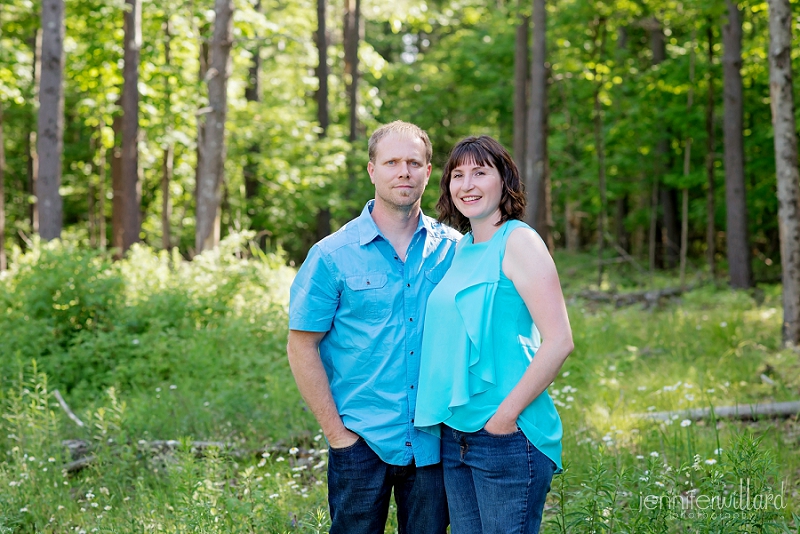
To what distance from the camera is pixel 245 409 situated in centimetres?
629

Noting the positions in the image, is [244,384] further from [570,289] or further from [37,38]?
[37,38]

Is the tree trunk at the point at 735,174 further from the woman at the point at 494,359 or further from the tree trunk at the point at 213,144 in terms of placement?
the woman at the point at 494,359

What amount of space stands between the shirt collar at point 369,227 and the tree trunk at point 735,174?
12965mm

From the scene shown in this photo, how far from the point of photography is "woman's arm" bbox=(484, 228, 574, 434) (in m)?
2.65

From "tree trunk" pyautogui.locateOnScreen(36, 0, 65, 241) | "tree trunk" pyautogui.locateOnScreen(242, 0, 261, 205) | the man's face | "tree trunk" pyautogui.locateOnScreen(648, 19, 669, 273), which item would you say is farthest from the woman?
"tree trunk" pyautogui.locateOnScreen(242, 0, 261, 205)

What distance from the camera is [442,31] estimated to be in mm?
28500

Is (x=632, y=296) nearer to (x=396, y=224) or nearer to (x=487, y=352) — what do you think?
(x=396, y=224)

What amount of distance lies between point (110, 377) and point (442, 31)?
23710 millimetres

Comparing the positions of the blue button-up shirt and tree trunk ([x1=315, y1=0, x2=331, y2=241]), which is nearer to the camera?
the blue button-up shirt

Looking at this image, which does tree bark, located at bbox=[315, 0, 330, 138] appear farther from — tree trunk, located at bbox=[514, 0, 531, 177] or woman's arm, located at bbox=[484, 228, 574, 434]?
woman's arm, located at bbox=[484, 228, 574, 434]

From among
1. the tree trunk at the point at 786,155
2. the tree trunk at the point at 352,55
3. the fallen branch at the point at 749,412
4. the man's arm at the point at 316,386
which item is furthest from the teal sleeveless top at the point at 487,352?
the tree trunk at the point at 352,55

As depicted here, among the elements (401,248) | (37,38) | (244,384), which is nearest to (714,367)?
(244,384)

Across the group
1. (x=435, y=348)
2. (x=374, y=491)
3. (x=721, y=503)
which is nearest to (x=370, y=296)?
(x=435, y=348)

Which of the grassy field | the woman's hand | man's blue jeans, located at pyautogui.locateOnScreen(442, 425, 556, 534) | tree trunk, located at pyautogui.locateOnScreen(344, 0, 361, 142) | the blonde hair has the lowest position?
the grassy field
